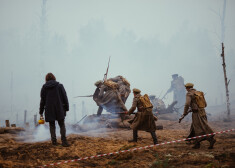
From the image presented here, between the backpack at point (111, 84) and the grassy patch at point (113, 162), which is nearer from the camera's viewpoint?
the grassy patch at point (113, 162)

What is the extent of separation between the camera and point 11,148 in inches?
233

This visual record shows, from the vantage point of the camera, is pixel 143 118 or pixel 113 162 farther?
pixel 143 118

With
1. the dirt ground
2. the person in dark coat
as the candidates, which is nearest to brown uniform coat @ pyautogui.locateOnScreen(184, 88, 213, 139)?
the dirt ground

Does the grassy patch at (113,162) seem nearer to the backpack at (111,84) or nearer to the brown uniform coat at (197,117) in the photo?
the brown uniform coat at (197,117)

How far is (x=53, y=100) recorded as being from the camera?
6.09 metres

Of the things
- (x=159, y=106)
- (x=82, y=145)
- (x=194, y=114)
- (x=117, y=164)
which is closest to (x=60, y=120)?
(x=82, y=145)

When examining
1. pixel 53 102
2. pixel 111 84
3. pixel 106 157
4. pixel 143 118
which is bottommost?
pixel 106 157

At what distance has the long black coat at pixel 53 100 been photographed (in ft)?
19.8

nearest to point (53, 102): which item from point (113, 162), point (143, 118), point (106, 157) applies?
point (106, 157)

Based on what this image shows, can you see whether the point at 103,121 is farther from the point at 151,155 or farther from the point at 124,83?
the point at 151,155

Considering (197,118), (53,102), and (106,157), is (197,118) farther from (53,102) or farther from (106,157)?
(53,102)

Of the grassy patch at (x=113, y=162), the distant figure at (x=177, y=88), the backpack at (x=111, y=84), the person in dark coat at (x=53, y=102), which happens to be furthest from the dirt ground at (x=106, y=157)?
the distant figure at (x=177, y=88)

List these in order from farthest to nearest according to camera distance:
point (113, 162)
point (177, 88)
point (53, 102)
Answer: point (177, 88) < point (53, 102) < point (113, 162)

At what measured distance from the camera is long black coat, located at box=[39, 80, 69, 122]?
6.04 m
